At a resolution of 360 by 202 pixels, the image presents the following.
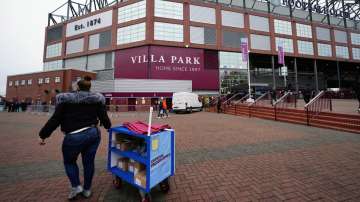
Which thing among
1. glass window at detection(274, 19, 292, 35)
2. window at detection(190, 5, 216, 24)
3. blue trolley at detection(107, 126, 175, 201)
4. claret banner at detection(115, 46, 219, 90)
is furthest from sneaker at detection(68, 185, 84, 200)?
glass window at detection(274, 19, 292, 35)

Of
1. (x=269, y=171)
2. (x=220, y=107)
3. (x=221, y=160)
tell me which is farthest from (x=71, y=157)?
(x=220, y=107)

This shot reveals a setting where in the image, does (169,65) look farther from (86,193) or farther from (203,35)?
(86,193)

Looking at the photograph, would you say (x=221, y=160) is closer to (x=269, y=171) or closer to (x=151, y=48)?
(x=269, y=171)

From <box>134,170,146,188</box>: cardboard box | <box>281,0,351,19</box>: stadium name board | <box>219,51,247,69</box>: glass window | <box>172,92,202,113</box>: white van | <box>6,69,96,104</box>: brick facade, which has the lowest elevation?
Answer: <box>134,170,146,188</box>: cardboard box

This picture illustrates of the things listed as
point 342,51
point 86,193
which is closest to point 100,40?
point 86,193

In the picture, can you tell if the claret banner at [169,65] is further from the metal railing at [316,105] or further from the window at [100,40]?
the metal railing at [316,105]

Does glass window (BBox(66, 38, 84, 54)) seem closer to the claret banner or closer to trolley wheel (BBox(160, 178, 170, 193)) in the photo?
the claret banner

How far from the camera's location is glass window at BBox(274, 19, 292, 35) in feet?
133

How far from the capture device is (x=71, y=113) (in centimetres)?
269

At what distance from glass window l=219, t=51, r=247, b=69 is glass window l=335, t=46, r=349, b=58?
27.8 metres

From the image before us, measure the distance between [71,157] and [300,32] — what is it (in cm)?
5188

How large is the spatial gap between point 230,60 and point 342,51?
31.8 metres

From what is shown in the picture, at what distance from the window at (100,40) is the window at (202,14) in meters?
16.7

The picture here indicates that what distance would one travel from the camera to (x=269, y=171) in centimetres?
390
